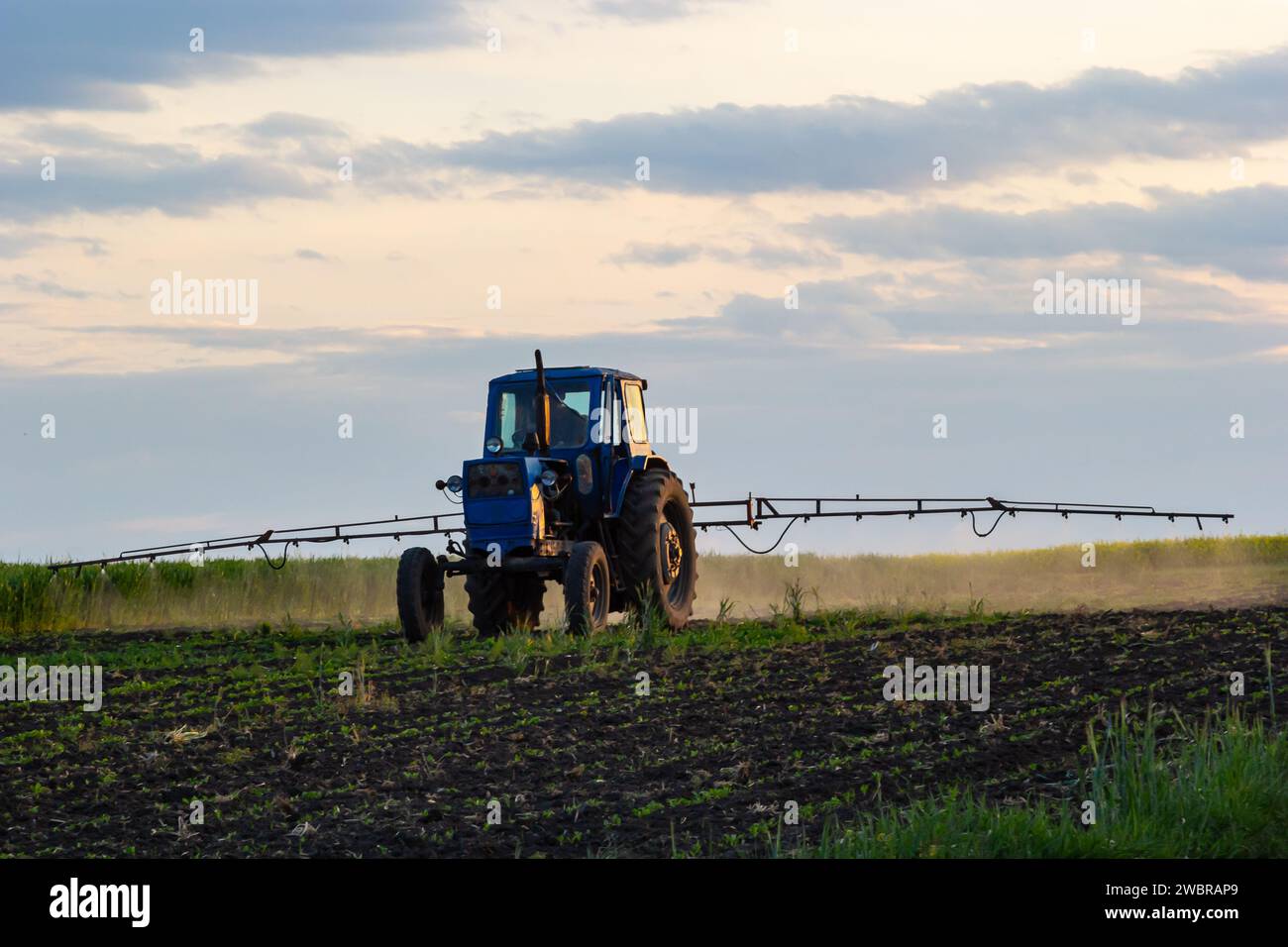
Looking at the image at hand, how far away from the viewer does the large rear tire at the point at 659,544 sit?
46.5ft

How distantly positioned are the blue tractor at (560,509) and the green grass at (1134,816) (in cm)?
632

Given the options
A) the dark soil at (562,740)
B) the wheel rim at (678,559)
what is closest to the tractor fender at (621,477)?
the wheel rim at (678,559)

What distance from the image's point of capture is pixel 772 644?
13.7m

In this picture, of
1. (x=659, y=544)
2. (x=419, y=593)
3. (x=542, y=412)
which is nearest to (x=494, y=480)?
(x=542, y=412)

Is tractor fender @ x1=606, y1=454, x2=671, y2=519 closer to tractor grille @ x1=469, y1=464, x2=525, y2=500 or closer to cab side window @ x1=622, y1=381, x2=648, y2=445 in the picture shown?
cab side window @ x1=622, y1=381, x2=648, y2=445

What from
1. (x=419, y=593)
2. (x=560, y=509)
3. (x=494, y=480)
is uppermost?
(x=494, y=480)

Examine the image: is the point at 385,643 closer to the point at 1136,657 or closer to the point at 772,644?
the point at 772,644

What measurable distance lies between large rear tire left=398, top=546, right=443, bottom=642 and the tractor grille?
1017 mm

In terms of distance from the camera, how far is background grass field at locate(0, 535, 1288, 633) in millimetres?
18641

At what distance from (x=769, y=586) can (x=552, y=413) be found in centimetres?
887

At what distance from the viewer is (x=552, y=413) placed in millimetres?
14516

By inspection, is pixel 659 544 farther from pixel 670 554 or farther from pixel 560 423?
pixel 560 423

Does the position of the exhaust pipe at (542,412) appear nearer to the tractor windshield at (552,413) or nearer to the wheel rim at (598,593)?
the tractor windshield at (552,413)

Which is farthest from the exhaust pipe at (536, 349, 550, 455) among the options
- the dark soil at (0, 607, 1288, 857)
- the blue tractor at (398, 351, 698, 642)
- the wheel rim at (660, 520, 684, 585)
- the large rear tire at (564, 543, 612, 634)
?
the dark soil at (0, 607, 1288, 857)
